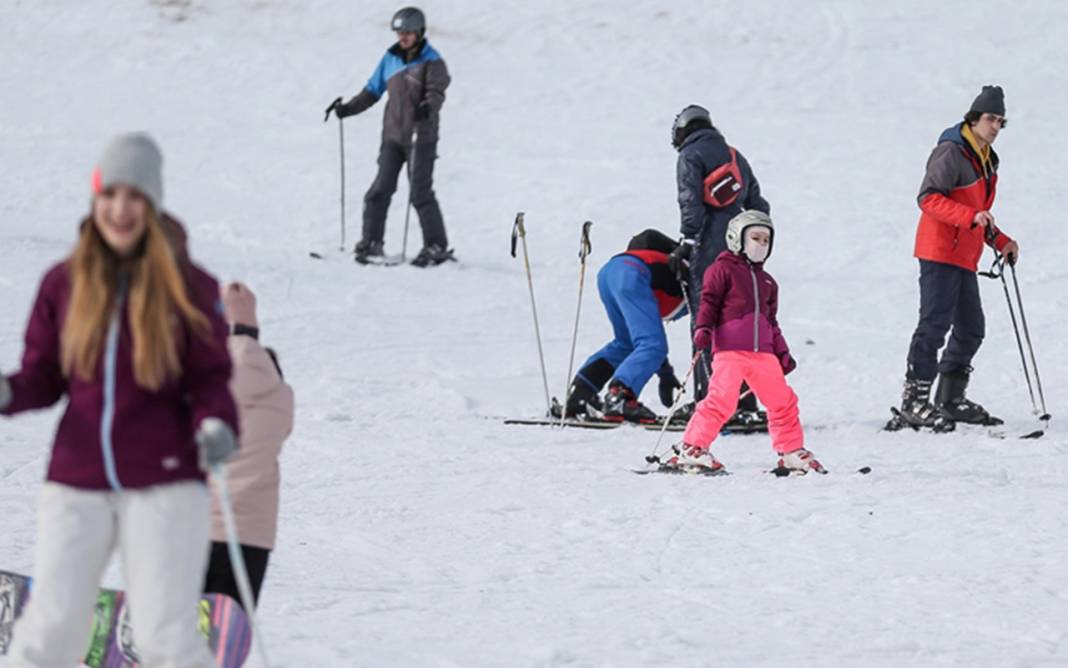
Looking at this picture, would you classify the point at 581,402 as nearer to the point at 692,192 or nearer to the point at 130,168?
the point at 692,192

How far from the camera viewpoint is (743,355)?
7.67m

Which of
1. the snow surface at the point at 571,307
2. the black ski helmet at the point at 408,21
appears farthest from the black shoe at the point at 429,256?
the black ski helmet at the point at 408,21

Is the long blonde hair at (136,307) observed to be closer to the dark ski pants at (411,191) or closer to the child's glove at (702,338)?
the child's glove at (702,338)

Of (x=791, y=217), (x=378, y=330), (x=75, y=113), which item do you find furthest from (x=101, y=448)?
(x=75, y=113)

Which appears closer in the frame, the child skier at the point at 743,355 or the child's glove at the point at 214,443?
the child's glove at the point at 214,443

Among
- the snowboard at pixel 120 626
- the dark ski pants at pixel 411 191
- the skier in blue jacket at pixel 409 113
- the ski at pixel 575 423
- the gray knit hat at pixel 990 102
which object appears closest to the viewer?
the snowboard at pixel 120 626

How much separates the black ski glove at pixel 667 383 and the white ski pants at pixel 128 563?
6.48 metres

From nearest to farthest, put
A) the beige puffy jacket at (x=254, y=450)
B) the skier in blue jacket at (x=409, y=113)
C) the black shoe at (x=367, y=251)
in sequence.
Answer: the beige puffy jacket at (x=254, y=450), the skier in blue jacket at (x=409, y=113), the black shoe at (x=367, y=251)

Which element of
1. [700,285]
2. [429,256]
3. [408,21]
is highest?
[408,21]

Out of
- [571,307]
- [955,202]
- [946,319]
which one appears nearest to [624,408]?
[946,319]

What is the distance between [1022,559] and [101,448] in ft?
12.5

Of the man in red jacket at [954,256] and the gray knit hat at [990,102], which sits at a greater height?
the gray knit hat at [990,102]

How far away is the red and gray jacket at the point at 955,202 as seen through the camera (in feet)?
28.6

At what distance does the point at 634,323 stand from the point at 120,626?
541 cm
